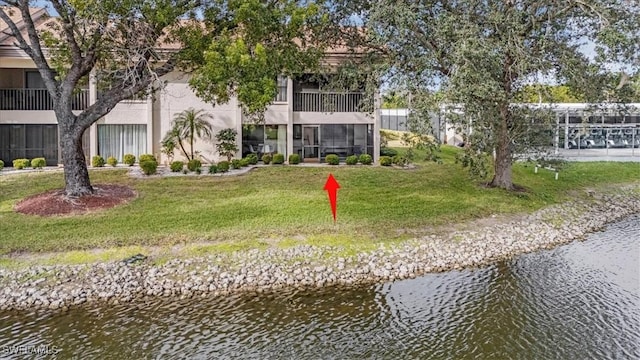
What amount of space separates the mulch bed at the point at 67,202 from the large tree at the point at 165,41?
444 millimetres

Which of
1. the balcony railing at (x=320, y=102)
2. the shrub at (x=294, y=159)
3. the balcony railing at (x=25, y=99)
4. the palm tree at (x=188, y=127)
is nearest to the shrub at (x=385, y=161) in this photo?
the balcony railing at (x=320, y=102)

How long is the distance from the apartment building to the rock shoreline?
379 inches

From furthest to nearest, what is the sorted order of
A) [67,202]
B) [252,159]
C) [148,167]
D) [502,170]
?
[252,159] → [148,167] → [502,170] → [67,202]

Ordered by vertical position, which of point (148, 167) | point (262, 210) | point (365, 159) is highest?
point (365, 159)

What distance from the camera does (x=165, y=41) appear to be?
1616cm

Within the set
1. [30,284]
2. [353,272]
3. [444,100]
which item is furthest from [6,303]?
[444,100]

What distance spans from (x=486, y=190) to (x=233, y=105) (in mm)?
12466

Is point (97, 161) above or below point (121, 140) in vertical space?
below

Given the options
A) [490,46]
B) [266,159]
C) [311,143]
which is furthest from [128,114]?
[490,46]

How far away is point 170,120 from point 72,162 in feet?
27.0

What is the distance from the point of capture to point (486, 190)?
20000 mm

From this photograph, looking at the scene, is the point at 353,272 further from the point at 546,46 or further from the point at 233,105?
the point at 233,105

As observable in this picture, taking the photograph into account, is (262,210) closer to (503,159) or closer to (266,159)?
(266,159)

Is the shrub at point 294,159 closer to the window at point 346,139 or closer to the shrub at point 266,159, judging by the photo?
the shrub at point 266,159
